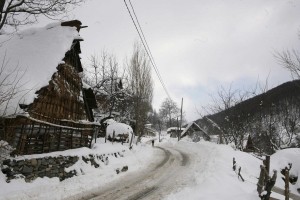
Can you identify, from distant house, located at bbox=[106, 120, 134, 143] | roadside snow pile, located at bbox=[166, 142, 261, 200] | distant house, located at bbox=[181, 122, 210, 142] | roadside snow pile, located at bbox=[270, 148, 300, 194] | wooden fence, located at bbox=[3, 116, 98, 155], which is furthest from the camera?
distant house, located at bbox=[181, 122, 210, 142]

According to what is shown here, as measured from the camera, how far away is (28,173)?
11.2m

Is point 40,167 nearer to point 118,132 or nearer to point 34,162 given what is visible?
point 34,162

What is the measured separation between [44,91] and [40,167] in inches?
173

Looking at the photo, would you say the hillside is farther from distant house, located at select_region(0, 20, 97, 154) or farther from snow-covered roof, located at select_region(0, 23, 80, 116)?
snow-covered roof, located at select_region(0, 23, 80, 116)

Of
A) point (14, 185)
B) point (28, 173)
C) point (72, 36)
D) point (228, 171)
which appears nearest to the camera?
point (14, 185)

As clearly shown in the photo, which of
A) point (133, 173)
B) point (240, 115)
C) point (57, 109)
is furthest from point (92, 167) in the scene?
point (240, 115)

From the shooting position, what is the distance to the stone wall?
34.9 feet

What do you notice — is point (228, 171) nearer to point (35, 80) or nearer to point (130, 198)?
point (130, 198)

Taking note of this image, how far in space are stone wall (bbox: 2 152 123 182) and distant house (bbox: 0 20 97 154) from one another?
907 mm

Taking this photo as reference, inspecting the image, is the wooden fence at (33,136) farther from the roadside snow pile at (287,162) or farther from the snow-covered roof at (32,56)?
the roadside snow pile at (287,162)

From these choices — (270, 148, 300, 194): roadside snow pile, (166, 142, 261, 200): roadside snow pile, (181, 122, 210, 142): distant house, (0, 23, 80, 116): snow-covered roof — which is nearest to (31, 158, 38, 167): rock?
A: (0, 23, 80, 116): snow-covered roof

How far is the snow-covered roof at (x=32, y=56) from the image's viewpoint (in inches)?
493

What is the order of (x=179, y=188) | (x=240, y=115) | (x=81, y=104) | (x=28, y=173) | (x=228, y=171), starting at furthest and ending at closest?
1. (x=240, y=115)
2. (x=81, y=104)
3. (x=228, y=171)
4. (x=179, y=188)
5. (x=28, y=173)

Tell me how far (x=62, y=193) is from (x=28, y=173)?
5.62 feet
